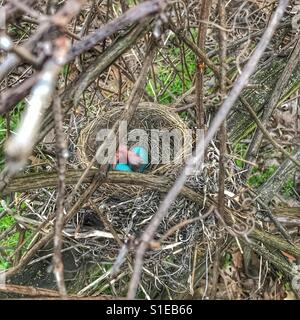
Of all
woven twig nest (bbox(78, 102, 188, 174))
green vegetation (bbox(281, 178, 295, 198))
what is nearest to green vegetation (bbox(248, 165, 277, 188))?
green vegetation (bbox(281, 178, 295, 198))

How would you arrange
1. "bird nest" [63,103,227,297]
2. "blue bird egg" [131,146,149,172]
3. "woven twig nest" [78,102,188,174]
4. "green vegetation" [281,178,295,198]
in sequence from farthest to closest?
"green vegetation" [281,178,295,198], "blue bird egg" [131,146,149,172], "woven twig nest" [78,102,188,174], "bird nest" [63,103,227,297]

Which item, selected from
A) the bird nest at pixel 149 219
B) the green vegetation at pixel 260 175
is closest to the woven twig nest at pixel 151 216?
the bird nest at pixel 149 219

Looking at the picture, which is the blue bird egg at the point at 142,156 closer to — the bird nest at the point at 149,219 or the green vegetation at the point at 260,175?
the bird nest at the point at 149,219

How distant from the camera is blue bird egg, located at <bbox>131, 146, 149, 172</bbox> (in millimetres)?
2808

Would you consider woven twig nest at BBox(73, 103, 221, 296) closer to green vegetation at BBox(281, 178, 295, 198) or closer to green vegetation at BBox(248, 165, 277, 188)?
green vegetation at BBox(248, 165, 277, 188)

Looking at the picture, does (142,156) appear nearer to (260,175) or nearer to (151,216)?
(151,216)

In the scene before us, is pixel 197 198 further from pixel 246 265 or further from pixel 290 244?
pixel 246 265

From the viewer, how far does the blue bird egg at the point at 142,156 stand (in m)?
2.81

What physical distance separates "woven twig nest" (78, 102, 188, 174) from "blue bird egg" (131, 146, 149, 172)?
0.03m

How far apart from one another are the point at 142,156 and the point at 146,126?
208mm

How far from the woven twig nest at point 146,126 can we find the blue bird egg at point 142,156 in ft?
0.10

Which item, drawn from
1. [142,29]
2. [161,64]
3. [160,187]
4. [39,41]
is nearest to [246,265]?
[160,187]
